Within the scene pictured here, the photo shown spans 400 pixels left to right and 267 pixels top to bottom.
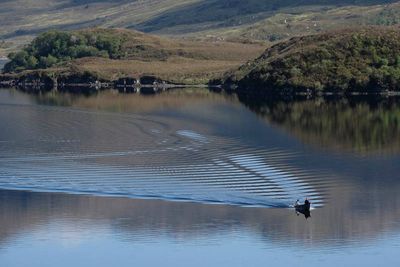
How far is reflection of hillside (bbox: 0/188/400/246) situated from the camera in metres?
38.8

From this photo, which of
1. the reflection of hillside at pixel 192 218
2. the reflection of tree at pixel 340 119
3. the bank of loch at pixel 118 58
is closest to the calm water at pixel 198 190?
the reflection of hillside at pixel 192 218

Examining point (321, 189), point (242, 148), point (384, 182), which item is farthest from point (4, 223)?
point (242, 148)

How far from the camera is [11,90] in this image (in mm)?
111812

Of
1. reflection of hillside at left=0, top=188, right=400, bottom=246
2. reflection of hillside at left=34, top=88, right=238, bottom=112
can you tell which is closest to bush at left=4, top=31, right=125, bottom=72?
reflection of hillside at left=34, top=88, right=238, bottom=112

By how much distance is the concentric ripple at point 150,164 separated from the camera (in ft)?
148

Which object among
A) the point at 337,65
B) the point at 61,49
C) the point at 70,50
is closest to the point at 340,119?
the point at 337,65

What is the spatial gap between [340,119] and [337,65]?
85.0 ft

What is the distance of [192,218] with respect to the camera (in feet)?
133

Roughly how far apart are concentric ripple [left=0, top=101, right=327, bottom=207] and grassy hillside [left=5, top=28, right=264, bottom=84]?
5531 centimetres

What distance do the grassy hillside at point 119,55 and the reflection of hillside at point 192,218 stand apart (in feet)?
260

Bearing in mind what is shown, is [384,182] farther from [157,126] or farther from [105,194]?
[157,126]

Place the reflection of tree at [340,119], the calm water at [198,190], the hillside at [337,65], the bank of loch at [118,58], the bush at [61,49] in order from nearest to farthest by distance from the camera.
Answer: the calm water at [198,190], the reflection of tree at [340,119], the hillside at [337,65], the bank of loch at [118,58], the bush at [61,49]

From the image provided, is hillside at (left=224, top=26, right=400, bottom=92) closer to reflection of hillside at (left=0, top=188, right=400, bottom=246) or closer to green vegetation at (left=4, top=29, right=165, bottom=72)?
green vegetation at (left=4, top=29, right=165, bottom=72)

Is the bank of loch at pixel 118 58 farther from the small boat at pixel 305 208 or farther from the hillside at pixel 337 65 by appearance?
the small boat at pixel 305 208
